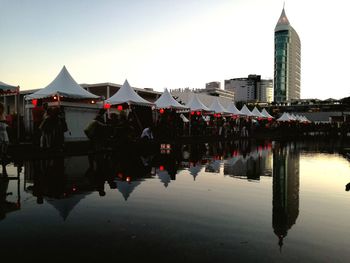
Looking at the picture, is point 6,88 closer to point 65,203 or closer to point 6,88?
point 6,88

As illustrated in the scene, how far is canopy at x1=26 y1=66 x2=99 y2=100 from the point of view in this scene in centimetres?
1755

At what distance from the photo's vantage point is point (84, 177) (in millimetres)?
8367

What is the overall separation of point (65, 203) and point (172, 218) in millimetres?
1985

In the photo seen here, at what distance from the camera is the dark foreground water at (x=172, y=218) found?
3.38m

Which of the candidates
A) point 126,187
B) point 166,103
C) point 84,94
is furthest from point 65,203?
point 166,103

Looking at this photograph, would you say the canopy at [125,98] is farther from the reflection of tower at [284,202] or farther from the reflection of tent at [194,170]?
the reflection of tower at [284,202]

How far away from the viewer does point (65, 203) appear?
5.71m

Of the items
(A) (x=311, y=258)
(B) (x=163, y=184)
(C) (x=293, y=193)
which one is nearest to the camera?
(A) (x=311, y=258)

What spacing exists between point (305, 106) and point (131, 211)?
562 ft

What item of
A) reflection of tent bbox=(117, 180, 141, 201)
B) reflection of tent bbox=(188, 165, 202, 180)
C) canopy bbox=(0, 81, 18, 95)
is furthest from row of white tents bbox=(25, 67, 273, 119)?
reflection of tent bbox=(117, 180, 141, 201)

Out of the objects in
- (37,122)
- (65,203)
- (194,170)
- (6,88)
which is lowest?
(194,170)

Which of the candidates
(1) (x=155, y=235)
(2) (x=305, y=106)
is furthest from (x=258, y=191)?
(2) (x=305, y=106)

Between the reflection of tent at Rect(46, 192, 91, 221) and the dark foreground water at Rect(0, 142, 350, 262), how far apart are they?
0.02 meters

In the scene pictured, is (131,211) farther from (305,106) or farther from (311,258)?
(305,106)
